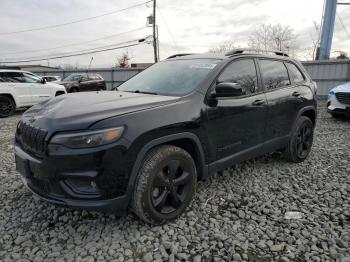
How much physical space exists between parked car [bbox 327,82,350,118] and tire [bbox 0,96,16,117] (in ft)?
34.5

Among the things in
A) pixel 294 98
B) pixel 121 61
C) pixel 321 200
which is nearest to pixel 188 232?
pixel 321 200

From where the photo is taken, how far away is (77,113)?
8.43 feet

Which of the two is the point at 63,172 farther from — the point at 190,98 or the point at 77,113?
the point at 190,98

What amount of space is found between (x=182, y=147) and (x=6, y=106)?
9.60m

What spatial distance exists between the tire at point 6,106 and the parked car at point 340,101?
10510 millimetres

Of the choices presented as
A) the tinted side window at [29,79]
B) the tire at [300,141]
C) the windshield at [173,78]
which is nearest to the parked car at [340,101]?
the tire at [300,141]

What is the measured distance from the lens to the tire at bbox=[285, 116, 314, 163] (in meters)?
4.63

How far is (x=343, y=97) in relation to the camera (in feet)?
27.1

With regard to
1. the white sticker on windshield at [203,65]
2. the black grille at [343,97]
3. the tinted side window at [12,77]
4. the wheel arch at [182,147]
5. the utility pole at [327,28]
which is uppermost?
the utility pole at [327,28]

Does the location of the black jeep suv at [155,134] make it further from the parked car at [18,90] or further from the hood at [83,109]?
the parked car at [18,90]

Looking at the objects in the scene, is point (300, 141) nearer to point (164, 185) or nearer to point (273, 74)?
point (273, 74)

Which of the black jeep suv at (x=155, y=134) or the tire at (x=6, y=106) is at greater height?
the black jeep suv at (x=155, y=134)

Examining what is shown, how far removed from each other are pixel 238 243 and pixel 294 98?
8.64 ft

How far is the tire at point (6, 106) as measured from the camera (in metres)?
10.4
